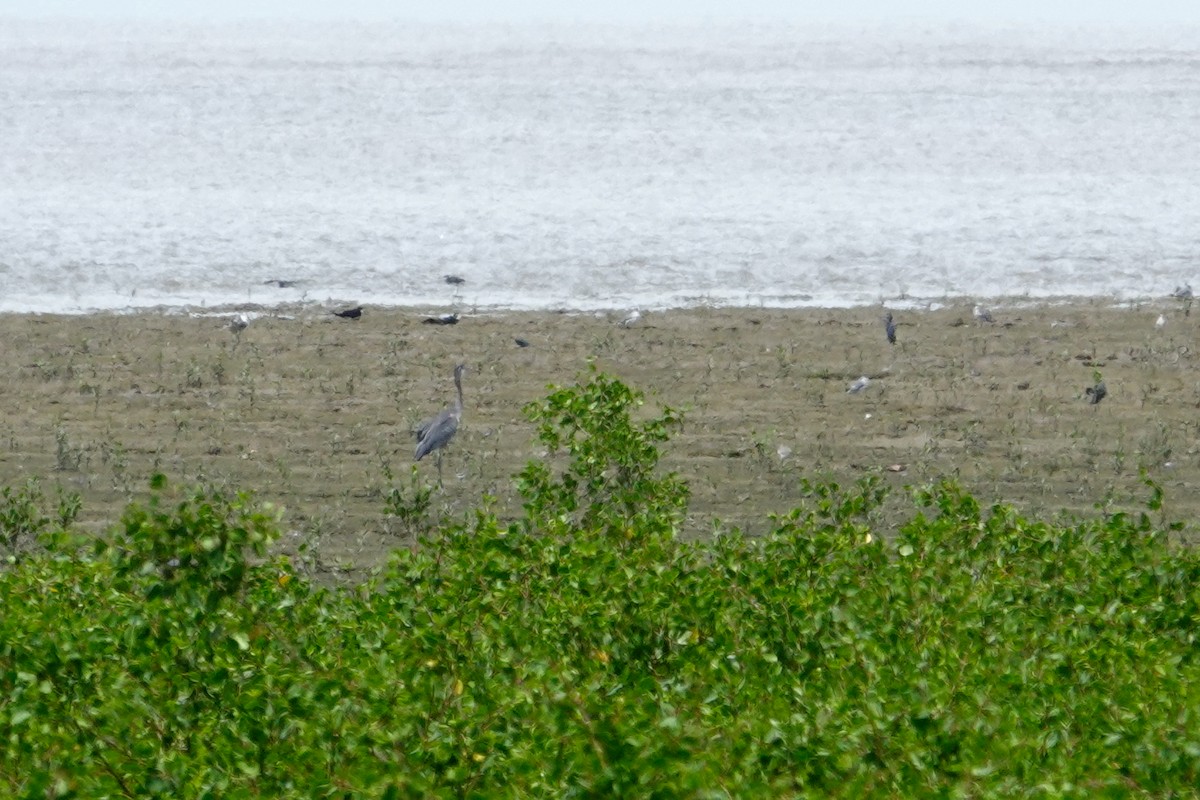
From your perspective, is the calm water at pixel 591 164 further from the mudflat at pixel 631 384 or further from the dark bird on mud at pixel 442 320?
the mudflat at pixel 631 384

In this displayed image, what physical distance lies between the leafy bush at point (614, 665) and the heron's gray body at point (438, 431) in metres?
4.21

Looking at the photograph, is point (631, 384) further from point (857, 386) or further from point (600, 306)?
point (600, 306)

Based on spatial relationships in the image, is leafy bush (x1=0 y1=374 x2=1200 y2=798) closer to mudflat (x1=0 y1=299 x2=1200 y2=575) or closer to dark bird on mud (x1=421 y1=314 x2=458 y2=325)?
mudflat (x1=0 y1=299 x2=1200 y2=575)

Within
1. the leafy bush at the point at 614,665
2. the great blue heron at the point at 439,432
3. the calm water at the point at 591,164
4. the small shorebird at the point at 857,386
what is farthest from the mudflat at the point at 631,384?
the leafy bush at the point at 614,665

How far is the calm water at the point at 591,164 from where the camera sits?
19625mm

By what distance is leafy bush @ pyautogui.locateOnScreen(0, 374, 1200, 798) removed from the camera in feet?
15.2

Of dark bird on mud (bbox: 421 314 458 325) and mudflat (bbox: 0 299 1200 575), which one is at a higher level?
dark bird on mud (bbox: 421 314 458 325)

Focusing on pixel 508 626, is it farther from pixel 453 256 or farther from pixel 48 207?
pixel 48 207

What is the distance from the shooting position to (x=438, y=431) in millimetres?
12562

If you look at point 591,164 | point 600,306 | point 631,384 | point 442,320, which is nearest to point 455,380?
point 631,384

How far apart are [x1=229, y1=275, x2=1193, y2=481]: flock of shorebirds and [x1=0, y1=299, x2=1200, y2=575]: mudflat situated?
0.09 metres

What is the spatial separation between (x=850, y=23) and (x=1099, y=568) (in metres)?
29.6

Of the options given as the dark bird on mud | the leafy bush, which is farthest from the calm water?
the leafy bush

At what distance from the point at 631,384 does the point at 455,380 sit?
5.70 feet
